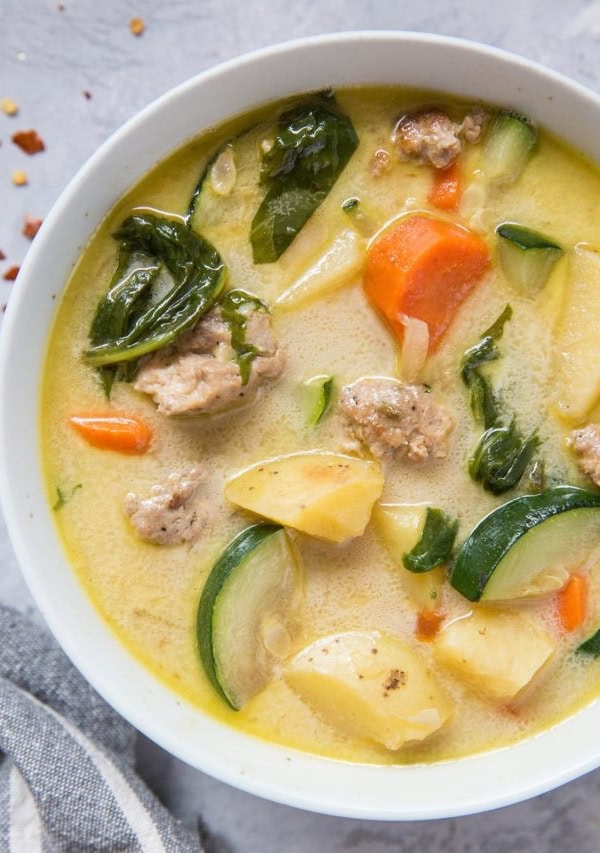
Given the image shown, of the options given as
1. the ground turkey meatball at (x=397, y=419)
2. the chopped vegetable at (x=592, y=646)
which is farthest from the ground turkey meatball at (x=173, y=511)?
the chopped vegetable at (x=592, y=646)

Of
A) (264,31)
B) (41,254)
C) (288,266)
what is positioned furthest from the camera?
(264,31)

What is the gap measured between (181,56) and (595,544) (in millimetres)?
2145

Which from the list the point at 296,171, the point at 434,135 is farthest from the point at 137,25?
the point at 434,135

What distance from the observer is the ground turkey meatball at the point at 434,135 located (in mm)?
2811

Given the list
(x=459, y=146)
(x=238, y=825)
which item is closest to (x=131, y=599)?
(x=238, y=825)

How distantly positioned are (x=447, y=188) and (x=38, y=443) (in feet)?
4.83

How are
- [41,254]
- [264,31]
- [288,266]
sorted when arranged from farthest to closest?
[264,31] → [288,266] → [41,254]

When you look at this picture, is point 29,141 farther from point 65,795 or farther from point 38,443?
point 65,795

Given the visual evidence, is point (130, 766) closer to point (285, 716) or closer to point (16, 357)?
point (285, 716)

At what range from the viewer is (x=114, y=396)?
2.89m

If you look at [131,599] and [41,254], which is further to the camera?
[131,599]

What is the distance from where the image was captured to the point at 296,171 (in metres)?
2.85

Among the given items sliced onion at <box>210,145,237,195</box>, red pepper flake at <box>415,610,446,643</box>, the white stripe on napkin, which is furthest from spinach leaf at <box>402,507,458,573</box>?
the white stripe on napkin

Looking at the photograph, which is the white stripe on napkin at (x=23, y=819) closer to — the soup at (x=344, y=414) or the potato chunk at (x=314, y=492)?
the soup at (x=344, y=414)
